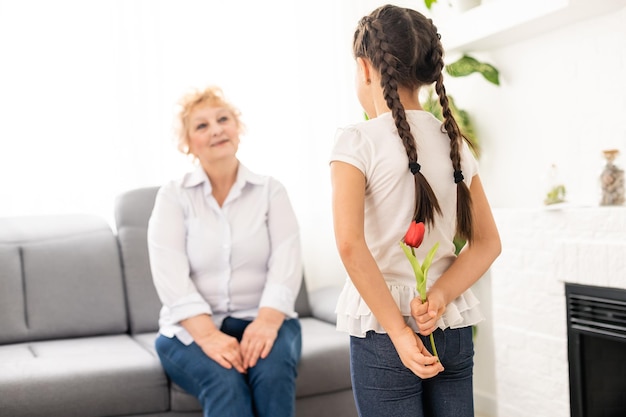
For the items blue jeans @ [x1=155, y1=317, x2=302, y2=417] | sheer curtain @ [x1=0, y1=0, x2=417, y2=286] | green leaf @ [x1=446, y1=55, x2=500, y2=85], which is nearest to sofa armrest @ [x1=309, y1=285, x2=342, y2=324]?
sheer curtain @ [x1=0, y1=0, x2=417, y2=286]

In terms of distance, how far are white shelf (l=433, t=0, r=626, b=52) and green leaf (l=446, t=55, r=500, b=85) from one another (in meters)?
0.06

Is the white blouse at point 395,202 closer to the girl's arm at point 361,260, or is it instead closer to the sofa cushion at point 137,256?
the girl's arm at point 361,260

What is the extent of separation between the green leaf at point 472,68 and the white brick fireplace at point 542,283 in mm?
565

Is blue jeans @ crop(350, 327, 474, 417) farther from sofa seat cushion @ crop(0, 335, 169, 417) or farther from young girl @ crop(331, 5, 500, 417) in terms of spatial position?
sofa seat cushion @ crop(0, 335, 169, 417)

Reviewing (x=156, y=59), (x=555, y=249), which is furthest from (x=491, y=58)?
(x=156, y=59)

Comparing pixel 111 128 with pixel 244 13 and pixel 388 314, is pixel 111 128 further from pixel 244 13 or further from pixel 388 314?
pixel 388 314

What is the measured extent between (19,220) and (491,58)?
208 cm

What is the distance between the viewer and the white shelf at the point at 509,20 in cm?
259

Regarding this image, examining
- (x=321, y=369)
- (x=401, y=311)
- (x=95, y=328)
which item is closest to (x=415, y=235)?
(x=401, y=311)

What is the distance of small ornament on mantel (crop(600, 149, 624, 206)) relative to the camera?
250 centimetres

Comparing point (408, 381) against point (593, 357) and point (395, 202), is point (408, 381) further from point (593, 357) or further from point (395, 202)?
point (593, 357)

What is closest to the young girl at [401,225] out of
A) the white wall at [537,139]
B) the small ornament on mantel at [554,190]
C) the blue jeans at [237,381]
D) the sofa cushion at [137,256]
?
the blue jeans at [237,381]

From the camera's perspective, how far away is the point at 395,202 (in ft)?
4.33

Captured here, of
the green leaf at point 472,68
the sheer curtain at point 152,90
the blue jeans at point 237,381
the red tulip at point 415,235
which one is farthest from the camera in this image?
the sheer curtain at point 152,90
